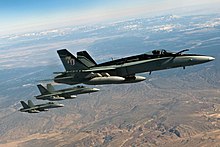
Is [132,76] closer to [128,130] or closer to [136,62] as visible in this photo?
[136,62]

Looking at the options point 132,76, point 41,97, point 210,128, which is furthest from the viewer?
point 210,128

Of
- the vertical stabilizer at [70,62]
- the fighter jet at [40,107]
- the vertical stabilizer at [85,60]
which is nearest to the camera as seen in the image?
the vertical stabilizer at [70,62]

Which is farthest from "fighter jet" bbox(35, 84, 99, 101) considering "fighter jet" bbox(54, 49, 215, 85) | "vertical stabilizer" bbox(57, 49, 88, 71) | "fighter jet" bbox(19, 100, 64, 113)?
"vertical stabilizer" bbox(57, 49, 88, 71)

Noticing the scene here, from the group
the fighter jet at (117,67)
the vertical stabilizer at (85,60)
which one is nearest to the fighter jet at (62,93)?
the vertical stabilizer at (85,60)

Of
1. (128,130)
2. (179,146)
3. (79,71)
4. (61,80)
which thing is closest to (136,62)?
(79,71)

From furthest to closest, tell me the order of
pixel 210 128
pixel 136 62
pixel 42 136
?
pixel 42 136, pixel 210 128, pixel 136 62

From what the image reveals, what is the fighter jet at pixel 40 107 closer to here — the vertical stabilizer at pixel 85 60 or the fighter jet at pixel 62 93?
the fighter jet at pixel 62 93

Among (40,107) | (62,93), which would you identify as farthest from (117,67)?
(40,107)

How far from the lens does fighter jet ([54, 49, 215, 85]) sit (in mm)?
33531

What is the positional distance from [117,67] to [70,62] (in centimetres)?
572

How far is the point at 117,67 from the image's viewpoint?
35562mm

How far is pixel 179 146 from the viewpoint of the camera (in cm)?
14838

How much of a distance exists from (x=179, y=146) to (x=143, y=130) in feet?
127

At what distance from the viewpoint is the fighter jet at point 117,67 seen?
110 feet
